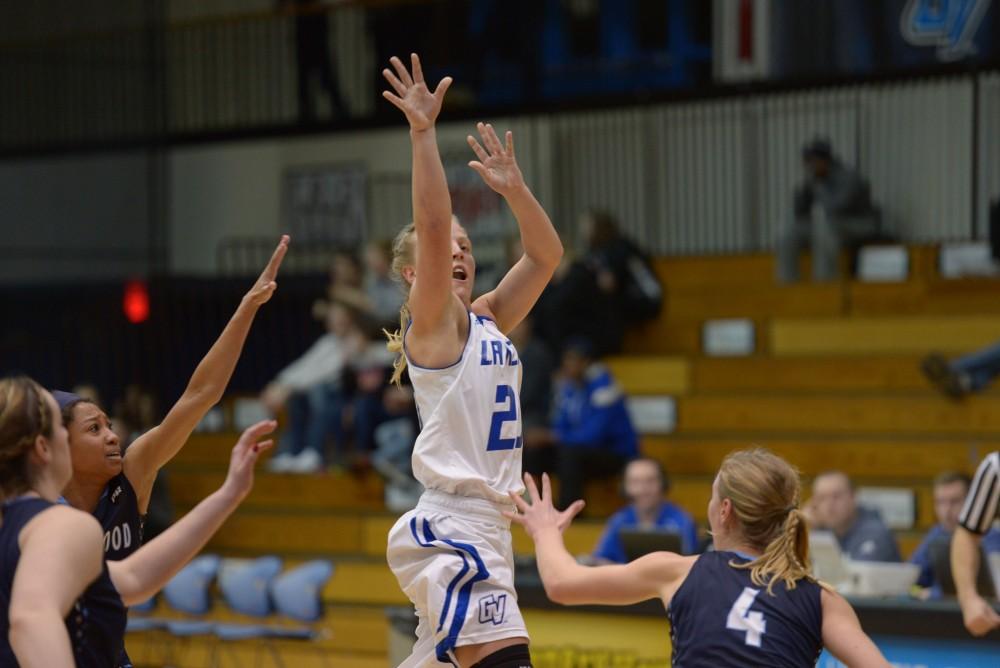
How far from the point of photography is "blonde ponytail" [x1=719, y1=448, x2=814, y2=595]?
3.81 meters

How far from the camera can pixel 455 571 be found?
431 centimetres

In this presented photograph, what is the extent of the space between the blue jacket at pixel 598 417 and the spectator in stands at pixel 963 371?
6.50 ft

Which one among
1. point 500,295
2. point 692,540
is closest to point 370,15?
point 692,540

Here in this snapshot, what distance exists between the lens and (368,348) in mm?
11844

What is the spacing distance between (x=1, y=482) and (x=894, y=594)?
15.5ft

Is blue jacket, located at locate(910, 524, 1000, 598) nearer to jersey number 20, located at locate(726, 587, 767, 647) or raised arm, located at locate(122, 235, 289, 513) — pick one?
jersey number 20, located at locate(726, 587, 767, 647)

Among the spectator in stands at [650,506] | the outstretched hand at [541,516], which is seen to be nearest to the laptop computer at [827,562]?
the spectator in stands at [650,506]

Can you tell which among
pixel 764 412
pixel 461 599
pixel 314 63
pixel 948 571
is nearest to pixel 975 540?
pixel 948 571

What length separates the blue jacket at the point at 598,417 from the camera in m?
10.4

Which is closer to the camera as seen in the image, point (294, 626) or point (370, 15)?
point (294, 626)

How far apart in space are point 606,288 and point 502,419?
766 cm

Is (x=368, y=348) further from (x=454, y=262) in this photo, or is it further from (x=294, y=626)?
(x=454, y=262)

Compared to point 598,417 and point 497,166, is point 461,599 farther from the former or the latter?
point 598,417

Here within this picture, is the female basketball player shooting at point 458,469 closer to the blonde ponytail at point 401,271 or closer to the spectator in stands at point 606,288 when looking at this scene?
the blonde ponytail at point 401,271
